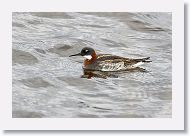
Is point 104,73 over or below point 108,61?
below

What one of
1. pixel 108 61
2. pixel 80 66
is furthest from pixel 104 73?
pixel 80 66

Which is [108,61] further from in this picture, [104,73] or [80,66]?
[80,66]

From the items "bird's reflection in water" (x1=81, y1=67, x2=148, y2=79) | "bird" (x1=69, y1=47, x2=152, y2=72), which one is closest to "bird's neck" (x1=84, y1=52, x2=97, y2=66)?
"bird" (x1=69, y1=47, x2=152, y2=72)

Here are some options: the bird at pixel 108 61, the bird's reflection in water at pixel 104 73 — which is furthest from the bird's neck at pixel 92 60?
the bird's reflection in water at pixel 104 73

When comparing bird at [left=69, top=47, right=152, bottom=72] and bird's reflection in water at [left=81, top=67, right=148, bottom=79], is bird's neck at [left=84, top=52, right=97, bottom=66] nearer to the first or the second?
bird at [left=69, top=47, right=152, bottom=72]

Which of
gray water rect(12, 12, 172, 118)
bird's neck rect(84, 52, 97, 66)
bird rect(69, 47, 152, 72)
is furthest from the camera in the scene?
bird's neck rect(84, 52, 97, 66)
